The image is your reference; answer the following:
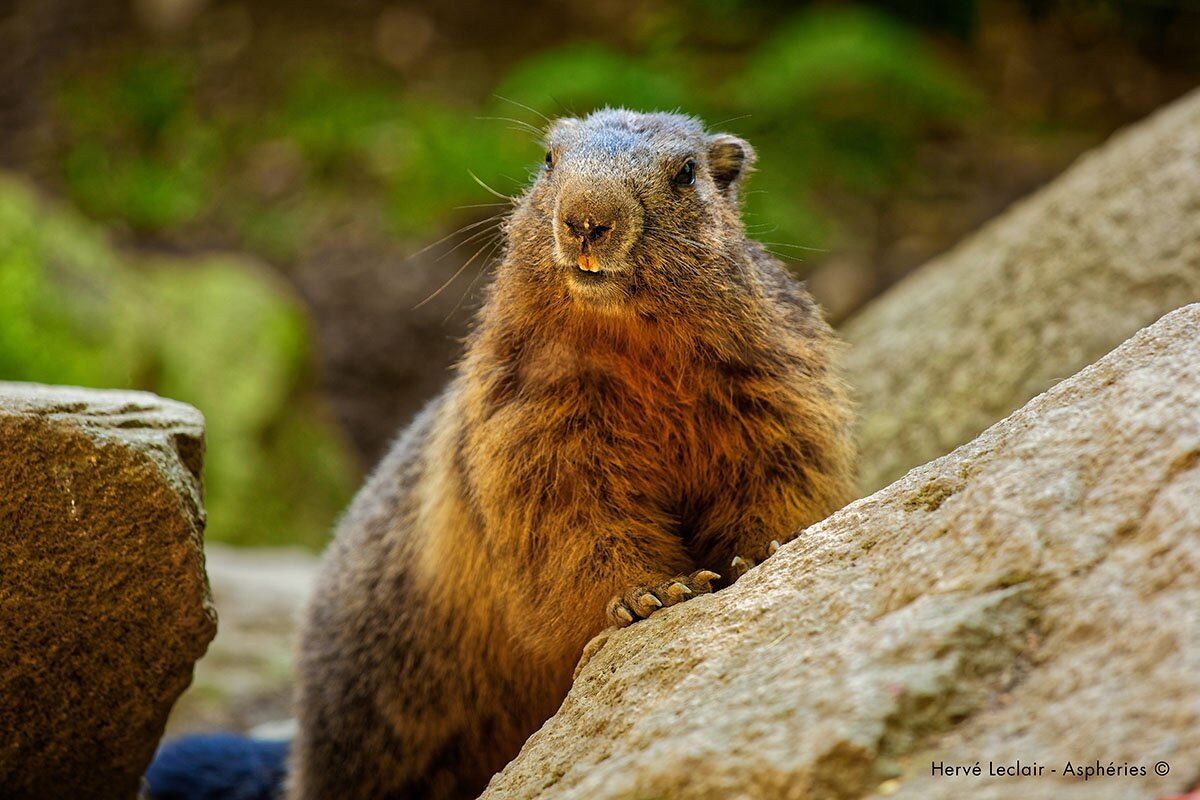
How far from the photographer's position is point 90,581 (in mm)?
3418

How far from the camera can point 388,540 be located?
15.8 feet

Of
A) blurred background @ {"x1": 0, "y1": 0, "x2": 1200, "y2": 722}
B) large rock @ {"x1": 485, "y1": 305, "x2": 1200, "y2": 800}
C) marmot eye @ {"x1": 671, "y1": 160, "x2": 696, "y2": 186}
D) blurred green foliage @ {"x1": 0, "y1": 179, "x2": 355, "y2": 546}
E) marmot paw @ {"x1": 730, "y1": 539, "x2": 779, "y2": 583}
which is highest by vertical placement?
blurred background @ {"x1": 0, "y1": 0, "x2": 1200, "y2": 722}

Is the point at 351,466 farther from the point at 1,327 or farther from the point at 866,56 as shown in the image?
the point at 866,56

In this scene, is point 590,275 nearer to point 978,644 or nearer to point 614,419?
point 614,419

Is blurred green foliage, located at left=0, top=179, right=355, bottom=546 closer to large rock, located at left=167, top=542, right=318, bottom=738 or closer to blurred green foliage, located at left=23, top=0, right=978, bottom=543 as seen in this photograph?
blurred green foliage, located at left=23, top=0, right=978, bottom=543

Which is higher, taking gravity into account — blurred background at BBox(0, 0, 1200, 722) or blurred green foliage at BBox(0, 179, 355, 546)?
blurred background at BBox(0, 0, 1200, 722)

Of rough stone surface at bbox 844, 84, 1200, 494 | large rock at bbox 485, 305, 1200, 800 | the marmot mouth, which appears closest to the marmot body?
the marmot mouth

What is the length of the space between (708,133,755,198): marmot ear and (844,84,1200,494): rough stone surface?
121 cm

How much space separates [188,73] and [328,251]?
2752 millimetres

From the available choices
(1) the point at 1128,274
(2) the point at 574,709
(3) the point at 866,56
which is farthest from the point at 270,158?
(2) the point at 574,709

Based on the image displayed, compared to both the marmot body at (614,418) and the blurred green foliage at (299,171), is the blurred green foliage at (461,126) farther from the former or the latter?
the marmot body at (614,418)

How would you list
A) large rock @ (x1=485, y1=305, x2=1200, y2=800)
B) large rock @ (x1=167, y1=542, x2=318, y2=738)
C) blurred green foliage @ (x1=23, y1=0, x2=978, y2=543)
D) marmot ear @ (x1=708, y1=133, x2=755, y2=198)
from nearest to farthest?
large rock @ (x1=485, y1=305, x2=1200, y2=800)
marmot ear @ (x1=708, y1=133, x2=755, y2=198)
large rock @ (x1=167, y1=542, x2=318, y2=738)
blurred green foliage @ (x1=23, y1=0, x2=978, y2=543)

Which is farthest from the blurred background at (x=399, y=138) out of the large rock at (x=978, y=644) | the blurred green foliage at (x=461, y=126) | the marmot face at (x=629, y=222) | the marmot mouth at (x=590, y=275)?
the large rock at (x=978, y=644)

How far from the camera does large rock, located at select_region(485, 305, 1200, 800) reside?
2.02m
